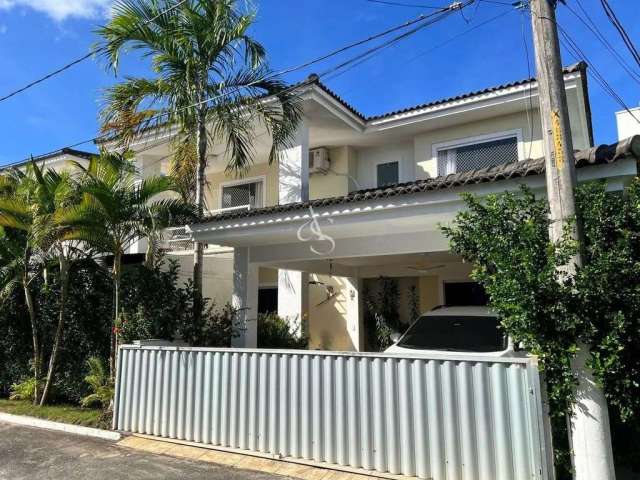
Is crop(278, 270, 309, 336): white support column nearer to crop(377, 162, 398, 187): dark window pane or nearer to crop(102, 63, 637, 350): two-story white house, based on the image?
crop(102, 63, 637, 350): two-story white house

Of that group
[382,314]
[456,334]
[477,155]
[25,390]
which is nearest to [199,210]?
[25,390]

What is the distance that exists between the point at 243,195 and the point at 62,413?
8855 mm

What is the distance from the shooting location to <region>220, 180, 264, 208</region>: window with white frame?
1555 cm

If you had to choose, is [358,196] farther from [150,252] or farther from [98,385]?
[98,385]

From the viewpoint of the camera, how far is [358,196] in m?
6.97

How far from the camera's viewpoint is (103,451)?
6.71 m

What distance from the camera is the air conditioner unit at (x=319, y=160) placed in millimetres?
Answer: 14078

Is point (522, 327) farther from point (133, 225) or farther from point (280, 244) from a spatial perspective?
point (133, 225)

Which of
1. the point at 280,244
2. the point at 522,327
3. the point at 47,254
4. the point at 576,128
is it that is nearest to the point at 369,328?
the point at 280,244

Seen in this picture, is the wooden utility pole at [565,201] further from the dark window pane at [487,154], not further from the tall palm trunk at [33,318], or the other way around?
the tall palm trunk at [33,318]

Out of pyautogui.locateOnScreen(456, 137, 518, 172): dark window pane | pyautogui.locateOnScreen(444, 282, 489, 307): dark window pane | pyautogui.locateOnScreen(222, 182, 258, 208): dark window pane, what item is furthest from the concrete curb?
pyautogui.locateOnScreen(456, 137, 518, 172): dark window pane

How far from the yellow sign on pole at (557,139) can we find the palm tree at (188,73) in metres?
6.42

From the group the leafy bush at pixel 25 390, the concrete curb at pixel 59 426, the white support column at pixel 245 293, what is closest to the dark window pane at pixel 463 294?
the white support column at pixel 245 293

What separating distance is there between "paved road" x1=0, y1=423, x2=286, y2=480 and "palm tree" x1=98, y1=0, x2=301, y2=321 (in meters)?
3.12
